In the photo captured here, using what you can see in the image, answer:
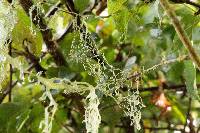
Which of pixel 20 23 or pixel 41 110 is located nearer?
pixel 20 23

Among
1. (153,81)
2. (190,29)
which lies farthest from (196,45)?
(153,81)

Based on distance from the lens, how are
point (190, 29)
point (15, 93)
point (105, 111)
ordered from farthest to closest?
point (15, 93), point (105, 111), point (190, 29)

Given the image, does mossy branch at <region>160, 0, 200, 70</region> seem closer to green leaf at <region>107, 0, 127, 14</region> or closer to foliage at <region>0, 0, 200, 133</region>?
foliage at <region>0, 0, 200, 133</region>

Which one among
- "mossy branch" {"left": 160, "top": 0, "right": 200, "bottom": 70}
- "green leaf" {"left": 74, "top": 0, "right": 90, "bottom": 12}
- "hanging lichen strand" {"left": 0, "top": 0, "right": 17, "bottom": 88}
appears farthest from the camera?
"green leaf" {"left": 74, "top": 0, "right": 90, "bottom": 12}

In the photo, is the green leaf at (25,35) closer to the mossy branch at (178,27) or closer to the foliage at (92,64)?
the foliage at (92,64)

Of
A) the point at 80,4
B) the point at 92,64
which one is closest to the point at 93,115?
the point at 92,64

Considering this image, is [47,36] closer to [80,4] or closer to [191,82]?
[80,4]

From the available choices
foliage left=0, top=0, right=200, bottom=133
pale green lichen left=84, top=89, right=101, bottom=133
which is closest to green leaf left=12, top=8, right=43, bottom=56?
foliage left=0, top=0, right=200, bottom=133

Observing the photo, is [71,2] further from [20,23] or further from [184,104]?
[184,104]

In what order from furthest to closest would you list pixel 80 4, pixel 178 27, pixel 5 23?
pixel 80 4
pixel 5 23
pixel 178 27
